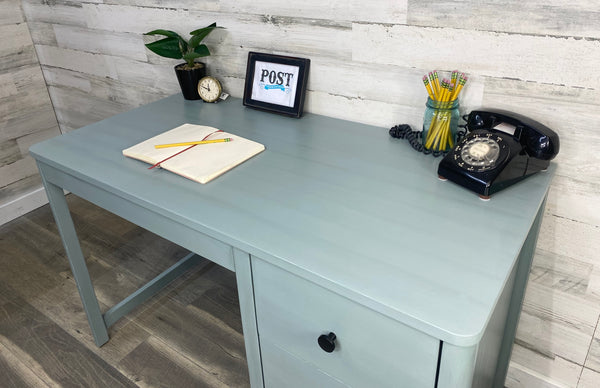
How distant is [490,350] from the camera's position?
3.78 feet

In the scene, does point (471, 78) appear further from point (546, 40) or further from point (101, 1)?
point (101, 1)

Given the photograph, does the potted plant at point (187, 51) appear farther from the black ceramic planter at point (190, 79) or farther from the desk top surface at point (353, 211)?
the desk top surface at point (353, 211)

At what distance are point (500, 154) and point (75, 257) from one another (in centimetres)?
137

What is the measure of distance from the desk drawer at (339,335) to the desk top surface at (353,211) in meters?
0.05

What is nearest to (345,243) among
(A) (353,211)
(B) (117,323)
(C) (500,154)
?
(A) (353,211)

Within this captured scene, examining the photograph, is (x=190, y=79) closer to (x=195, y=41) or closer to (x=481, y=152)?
(x=195, y=41)

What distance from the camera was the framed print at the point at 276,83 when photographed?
146 cm

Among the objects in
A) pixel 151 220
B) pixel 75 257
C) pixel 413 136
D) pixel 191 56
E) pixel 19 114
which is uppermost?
pixel 191 56

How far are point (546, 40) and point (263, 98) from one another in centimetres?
84

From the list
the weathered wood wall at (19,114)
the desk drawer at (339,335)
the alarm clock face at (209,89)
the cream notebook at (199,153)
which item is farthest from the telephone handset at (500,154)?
the weathered wood wall at (19,114)

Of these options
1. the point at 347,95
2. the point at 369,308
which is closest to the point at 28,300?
the point at 347,95

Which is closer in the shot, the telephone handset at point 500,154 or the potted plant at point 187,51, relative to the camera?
the telephone handset at point 500,154

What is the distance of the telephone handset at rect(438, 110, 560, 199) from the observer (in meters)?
0.98

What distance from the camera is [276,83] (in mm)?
1503
